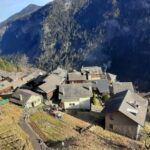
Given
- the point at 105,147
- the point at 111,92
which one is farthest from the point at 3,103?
the point at 111,92

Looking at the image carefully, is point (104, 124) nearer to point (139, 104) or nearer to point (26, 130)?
point (139, 104)

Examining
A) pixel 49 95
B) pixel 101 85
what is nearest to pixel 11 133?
pixel 49 95

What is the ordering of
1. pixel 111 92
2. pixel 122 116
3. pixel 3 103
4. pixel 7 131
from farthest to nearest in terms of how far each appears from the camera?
1. pixel 111 92
2. pixel 3 103
3. pixel 122 116
4. pixel 7 131

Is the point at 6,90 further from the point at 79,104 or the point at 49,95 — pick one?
the point at 79,104

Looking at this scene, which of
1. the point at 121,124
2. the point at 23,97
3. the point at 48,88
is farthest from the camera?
the point at 48,88

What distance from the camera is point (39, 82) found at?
307ft

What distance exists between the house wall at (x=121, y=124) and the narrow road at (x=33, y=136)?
16.3 metres

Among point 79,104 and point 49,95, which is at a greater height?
point 49,95

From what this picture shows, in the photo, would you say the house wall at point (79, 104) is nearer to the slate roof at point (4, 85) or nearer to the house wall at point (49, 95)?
the house wall at point (49, 95)

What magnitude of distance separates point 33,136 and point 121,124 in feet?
67.7

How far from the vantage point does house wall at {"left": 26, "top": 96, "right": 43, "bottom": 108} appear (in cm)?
7720

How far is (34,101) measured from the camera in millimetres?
78750

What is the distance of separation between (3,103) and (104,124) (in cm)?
2117

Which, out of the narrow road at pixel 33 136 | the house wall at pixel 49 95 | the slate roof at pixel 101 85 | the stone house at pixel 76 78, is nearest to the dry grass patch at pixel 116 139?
the narrow road at pixel 33 136
